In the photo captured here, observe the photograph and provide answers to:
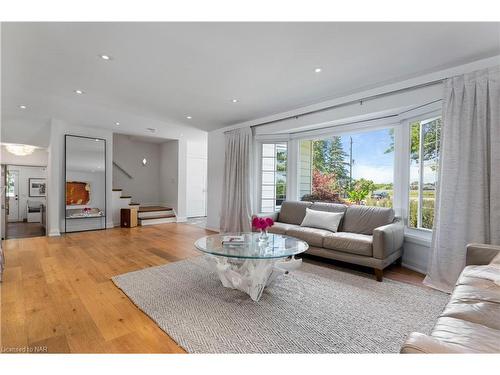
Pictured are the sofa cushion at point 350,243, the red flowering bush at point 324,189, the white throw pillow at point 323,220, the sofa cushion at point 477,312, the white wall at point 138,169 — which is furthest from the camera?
the white wall at point 138,169

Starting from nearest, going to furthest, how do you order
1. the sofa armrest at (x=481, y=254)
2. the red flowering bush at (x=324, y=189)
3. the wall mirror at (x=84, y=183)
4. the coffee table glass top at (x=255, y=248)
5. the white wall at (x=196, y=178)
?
the sofa armrest at (x=481, y=254) < the coffee table glass top at (x=255, y=248) < the red flowering bush at (x=324, y=189) < the wall mirror at (x=84, y=183) < the white wall at (x=196, y=178)

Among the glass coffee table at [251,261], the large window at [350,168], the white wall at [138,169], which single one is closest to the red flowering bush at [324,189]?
the large window at [350,168]

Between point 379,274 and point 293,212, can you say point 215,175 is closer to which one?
point 293,212

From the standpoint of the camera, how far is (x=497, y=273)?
1.70 meters

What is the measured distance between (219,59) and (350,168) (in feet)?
9.12

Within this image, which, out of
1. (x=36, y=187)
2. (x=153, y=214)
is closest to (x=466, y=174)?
(x=153, y=214)

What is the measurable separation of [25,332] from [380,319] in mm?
2670

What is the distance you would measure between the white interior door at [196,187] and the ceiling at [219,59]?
12.2ft

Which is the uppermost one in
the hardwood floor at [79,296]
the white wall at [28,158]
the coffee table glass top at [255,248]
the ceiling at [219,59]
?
the ceiling at [219,59]

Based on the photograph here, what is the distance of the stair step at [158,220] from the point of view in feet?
20.7

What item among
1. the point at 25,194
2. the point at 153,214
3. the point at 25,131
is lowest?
the point at 153,214

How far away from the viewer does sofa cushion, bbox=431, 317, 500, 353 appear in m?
1.00

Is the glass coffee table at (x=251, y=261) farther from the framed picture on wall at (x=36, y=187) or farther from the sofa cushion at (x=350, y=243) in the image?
the framed picture on wall at (x=36, y=187)

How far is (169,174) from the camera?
24.2ft
